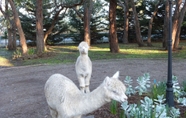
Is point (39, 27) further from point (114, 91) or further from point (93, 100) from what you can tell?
point (114, 91)

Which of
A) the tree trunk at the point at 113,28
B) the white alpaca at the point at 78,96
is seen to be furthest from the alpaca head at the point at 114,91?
the tree trunk at the point at 113,28

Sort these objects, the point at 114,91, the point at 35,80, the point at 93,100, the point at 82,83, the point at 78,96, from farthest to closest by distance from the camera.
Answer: the point at 35,80 < the point at 82,83 < the point at 78,96 < the point at 93,100 < the point at 114,91

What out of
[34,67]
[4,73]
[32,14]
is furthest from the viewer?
[32,14]

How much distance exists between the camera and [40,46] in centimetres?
1455

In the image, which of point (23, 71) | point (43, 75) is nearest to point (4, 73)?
A: point (23, 71)

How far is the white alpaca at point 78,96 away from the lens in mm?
2473

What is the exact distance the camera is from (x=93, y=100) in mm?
2602

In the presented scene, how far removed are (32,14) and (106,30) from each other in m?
8.01

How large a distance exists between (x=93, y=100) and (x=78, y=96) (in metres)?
0.30

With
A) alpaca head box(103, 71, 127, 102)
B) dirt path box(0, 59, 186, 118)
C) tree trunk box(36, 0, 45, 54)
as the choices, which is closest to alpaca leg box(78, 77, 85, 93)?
dirt path box(0, 59, 186, 118)

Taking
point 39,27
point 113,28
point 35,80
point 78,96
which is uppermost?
point 39,27

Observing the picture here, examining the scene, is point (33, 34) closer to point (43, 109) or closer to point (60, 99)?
point (43, 109)

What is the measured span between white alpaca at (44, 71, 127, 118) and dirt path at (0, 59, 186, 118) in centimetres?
172

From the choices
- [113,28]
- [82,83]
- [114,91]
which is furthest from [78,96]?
[113,28]
